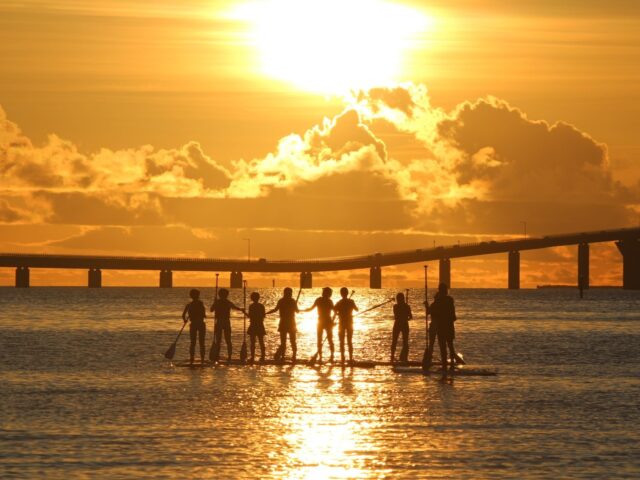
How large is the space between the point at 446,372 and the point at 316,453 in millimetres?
15898

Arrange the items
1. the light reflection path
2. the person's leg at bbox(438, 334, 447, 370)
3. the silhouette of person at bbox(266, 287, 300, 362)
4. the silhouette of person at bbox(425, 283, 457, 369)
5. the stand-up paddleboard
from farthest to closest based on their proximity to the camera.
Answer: the stand-up paddleboard → the silhouette of person at bbox(266, 287, 300, 362) → the person's leg at bbox(438, 334, 447, 370) → the silhouette of person at bbox(425, 283, 457, 369) → the light reflection path

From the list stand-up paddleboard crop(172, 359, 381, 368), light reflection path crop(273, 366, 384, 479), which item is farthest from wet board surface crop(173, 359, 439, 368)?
light reflection path crop(273, 366, 384, 479)

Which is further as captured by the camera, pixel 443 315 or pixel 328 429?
pixel 443 315

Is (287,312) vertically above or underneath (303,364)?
above

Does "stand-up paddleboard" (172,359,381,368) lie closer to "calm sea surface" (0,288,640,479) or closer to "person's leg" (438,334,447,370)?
"calm sea surface" (0,288,640,479)

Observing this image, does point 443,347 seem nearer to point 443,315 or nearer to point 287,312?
point 443,315

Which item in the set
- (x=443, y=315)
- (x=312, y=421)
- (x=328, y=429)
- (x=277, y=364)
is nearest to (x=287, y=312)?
(x=277, y=364)

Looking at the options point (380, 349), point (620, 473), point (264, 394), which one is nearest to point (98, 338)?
point (380, 349)

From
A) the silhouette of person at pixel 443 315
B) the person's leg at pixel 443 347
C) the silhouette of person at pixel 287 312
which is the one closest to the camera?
the silhouette of person at pixel 443 315

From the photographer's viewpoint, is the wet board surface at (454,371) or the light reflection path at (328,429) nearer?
the light reflection path at (328,429)

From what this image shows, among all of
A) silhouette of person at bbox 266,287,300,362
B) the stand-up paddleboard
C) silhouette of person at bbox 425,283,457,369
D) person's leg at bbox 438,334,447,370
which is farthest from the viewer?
the stand-up paddleboard

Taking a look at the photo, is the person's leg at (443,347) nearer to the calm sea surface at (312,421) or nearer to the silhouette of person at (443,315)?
the silhouette of person at (443,315)

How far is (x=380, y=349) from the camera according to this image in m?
51.8

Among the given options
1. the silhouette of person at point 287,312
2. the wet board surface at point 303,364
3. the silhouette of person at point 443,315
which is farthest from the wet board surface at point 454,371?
the silhouette of person at point 287,312
